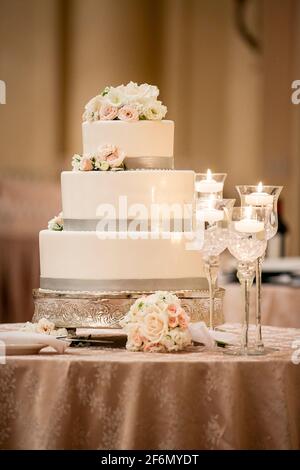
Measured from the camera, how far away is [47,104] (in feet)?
27.4

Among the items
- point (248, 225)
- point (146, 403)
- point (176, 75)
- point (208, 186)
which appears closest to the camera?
point (146, 403)

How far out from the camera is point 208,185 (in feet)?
11.7

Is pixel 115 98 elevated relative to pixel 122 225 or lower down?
elevated

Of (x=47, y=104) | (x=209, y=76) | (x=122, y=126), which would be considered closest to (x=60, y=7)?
(x=47, y=104)

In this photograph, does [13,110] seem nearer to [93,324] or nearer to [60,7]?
[60,7]

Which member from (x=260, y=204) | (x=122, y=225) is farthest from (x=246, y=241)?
(x=122, y=225)

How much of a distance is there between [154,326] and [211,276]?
0.31 m

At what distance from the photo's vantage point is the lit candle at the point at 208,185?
355 cm

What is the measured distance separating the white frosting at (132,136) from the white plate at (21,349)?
0.80 metres

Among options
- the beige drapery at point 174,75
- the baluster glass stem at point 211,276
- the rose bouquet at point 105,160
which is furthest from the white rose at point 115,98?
the beige drapery at point 174,75

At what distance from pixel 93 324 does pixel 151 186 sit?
49cm

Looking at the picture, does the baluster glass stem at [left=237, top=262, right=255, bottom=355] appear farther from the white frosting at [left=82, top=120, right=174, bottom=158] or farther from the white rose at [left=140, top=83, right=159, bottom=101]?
the white rose at [left=140, top=83, right=159, bottom=101]

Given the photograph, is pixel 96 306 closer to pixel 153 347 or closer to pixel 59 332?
pixel 59 332
